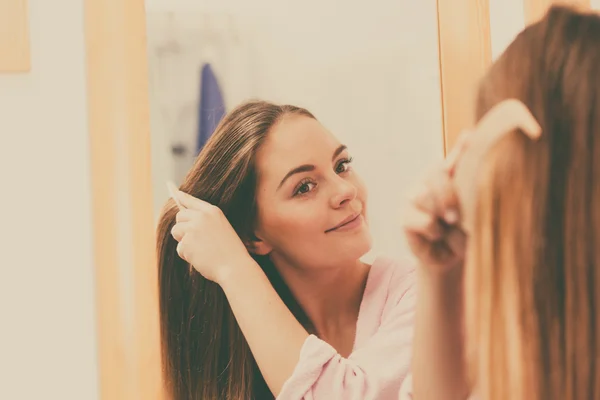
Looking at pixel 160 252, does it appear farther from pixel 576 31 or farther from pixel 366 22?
pixel 576 31

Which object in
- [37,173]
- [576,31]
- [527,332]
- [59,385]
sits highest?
[576,31]

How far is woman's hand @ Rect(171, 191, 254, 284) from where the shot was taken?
69cm

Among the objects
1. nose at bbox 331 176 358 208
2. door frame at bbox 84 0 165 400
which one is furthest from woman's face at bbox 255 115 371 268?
door frame at bbox 84 0 165 400

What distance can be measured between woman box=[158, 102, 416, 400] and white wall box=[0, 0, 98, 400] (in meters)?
0.09

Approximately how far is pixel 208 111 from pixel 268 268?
0.18 metres

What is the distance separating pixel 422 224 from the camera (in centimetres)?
50

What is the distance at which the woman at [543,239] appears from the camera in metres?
0.47

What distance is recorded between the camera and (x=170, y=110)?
72 cm

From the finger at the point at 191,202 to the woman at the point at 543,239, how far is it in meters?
0.29

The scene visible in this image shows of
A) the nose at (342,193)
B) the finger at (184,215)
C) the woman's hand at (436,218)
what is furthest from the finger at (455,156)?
the finger at (184,215)

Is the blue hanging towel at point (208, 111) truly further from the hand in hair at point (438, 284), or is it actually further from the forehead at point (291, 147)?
the hand in hair at point (438, 284)

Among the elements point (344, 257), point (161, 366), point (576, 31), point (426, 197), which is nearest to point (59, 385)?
point (161, 366)

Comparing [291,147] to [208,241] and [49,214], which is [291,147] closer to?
[208,241]

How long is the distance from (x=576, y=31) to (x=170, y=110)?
415 millimetres
